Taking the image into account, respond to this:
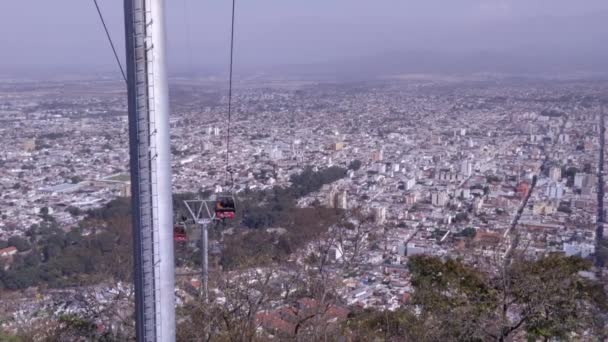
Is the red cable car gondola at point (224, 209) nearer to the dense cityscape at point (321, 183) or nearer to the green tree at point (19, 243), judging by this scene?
the dense cityscape at point (321, 183)

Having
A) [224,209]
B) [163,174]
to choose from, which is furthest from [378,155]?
[163,174]

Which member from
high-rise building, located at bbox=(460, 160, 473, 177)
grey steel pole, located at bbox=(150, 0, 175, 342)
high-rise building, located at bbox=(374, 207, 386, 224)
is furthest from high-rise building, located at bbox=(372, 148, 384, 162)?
grey steel pole, located at bbox=(150, 0, 175, 342)

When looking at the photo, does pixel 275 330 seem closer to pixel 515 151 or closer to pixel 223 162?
pixel 223 162

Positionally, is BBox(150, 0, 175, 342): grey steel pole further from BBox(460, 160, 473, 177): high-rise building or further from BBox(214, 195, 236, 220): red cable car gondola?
BBox(460, 160, 473, 177): high-rise building

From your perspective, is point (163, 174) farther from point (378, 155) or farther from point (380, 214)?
point (378, 155)

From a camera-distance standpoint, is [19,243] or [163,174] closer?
[163,174]

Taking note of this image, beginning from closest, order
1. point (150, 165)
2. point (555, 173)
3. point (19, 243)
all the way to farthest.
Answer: point (150, 165) < point (19, 243) < point (555, 173)
